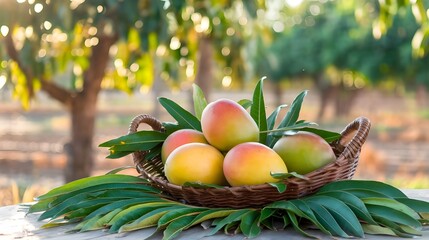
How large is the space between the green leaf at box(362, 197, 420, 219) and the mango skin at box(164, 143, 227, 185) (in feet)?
0.98

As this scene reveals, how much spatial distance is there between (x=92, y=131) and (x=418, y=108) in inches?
1409

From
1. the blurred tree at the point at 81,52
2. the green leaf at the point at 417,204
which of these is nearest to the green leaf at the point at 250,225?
the green leaf at the point at 417,204

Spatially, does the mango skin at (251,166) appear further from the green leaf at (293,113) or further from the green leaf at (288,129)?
the green leaf at (293,113)

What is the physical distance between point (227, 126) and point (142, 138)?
251 mm

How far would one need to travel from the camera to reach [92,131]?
5.47 meters

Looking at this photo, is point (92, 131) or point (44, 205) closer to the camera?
point (44, 205)

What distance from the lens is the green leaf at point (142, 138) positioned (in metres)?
1.65

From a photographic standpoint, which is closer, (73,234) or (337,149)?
(73,234)

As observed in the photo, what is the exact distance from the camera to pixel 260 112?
5.37 feet

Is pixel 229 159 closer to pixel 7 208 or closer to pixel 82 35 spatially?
pixel 7 208

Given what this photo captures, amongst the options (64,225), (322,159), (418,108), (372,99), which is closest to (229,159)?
(322,159)

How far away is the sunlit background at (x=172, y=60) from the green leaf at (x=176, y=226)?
1.70 m

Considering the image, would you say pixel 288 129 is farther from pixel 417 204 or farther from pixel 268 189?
pixel 417 204

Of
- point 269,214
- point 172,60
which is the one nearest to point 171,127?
point 269,214
